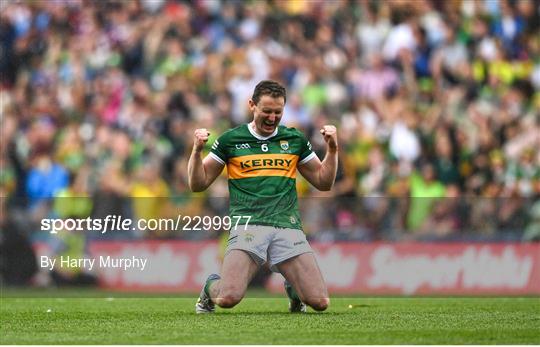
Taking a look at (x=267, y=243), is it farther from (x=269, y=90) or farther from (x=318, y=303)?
(x=269, y=90)

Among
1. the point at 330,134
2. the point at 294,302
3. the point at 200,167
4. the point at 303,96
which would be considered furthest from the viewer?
the point at 303,96

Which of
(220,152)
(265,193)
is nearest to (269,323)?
(265,193)

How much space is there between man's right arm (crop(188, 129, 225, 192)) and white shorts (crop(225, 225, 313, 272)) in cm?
53

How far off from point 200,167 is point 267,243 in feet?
3.00

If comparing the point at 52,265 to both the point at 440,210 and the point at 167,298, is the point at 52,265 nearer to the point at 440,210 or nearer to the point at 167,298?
the point at 167,298

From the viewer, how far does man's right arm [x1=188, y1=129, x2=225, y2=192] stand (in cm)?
1101

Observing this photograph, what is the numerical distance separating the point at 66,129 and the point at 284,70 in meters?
3.74

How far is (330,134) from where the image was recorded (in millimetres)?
11156

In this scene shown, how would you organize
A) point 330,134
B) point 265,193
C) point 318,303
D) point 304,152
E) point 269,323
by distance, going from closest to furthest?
point 269,323 → point 330,134 → point 318,303 → point 265,193 → point 304,152

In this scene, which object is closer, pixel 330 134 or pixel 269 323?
pixel 269 323

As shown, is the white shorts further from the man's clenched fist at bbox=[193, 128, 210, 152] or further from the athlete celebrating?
the man's clenched fist at bbox=[193, 128, 210, 152]

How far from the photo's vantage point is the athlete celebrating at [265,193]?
11539 mm

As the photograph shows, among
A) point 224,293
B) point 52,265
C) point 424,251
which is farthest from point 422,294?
point 224,293

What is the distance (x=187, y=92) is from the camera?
863 inches
